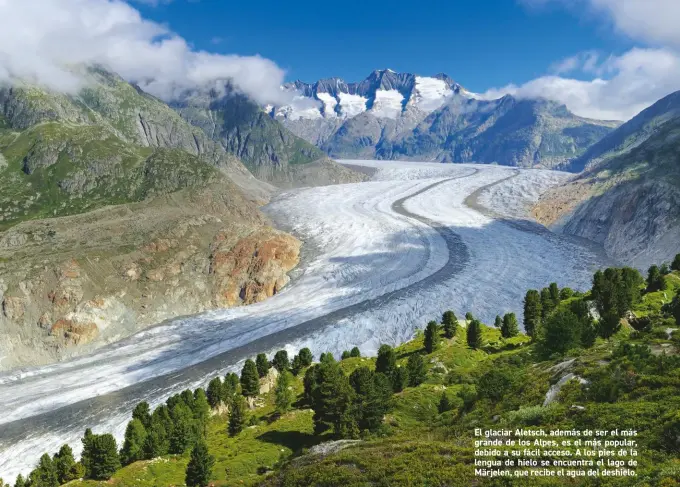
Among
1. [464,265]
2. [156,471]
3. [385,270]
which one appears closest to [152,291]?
[385,270]

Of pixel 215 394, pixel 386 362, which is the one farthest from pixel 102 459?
pixel 386 362

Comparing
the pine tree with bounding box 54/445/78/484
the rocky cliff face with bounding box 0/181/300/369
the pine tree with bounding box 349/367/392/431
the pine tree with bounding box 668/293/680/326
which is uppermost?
the rocky cliff face with bounding box 0/181/300/369

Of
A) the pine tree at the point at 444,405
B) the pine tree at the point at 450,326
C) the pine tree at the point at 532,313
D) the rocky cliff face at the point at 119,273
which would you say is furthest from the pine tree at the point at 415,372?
the rocky cliff face at the point at 119,273

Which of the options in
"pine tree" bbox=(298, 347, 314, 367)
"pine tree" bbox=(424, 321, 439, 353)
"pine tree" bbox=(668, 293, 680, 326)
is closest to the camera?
"pine tree" bbox=(668, 293, 680, 326)

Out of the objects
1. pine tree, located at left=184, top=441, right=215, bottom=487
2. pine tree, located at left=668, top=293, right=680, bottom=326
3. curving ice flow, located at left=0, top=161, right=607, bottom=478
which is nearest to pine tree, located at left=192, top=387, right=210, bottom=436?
curving ice flow, located at left=0, top=161, right=607, bottom=478

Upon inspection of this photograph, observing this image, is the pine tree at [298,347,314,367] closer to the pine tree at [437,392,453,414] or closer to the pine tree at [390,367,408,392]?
the pine tree at [390,367,408,392]

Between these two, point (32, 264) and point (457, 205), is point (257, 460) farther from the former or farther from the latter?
point (457, 205)
